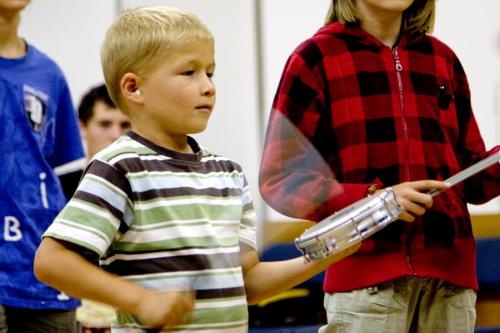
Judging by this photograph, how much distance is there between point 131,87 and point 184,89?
7 cm

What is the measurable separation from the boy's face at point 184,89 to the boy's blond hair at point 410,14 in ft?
0.80

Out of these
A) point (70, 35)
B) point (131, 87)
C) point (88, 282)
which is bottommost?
point (70, 35)

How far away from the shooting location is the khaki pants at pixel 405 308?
43.4 inches

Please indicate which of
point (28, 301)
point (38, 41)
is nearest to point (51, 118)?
point (28, 301)

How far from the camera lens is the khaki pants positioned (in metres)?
1.10

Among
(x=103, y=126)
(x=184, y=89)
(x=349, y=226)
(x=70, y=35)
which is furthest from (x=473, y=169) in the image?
(x=70, y=35)

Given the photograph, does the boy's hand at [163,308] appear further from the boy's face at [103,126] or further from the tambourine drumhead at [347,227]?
the boy's face at [103,126]

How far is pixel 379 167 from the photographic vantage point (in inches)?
43.7

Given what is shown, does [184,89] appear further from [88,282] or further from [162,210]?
[88,282]

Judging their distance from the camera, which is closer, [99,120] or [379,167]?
[379,167]

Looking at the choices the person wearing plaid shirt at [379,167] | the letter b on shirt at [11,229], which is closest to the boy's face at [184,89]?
the person wearing plaid shirt at [379,167]

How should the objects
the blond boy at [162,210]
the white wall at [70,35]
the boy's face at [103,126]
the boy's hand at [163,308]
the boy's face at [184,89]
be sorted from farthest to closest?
the white wall at [70,35] < the boy's face at [103,126] < the boy's face at [184,89] < the blond boy at [162,210] < the boy's hand at [163,308]

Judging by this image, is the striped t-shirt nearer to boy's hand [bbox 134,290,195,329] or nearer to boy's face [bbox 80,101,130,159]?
boy's hand [bbox 134,290,195,329]

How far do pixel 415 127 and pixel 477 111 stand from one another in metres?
0.29
